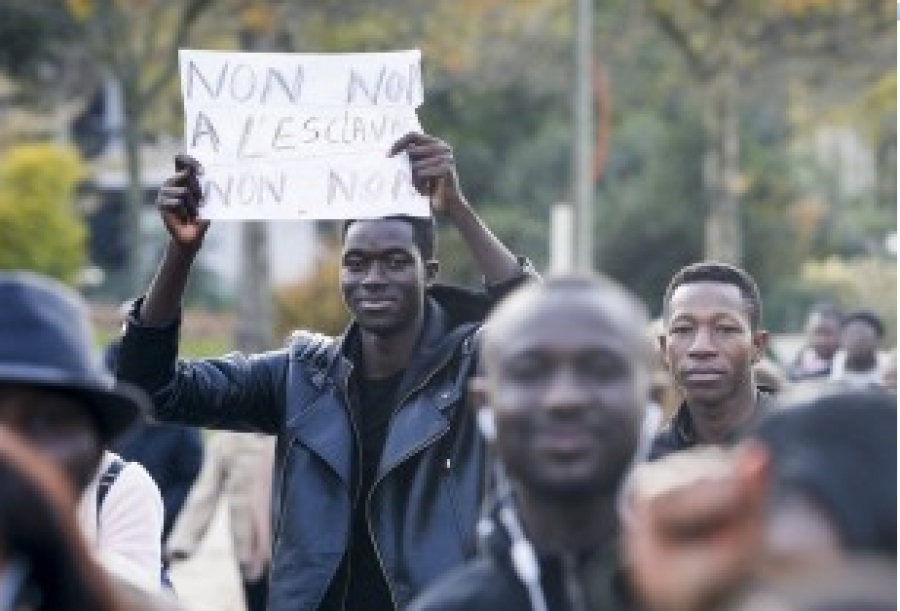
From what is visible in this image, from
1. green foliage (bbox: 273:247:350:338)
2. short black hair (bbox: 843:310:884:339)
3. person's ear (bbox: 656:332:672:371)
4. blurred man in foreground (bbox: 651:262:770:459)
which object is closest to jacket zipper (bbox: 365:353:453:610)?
blurred man in foreground (bbox: 651:262:770:459)

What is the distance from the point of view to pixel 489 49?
114 feet

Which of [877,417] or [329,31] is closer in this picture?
[877,417]

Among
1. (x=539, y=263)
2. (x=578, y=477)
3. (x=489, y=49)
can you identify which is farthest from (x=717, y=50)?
(x=578, y=477)

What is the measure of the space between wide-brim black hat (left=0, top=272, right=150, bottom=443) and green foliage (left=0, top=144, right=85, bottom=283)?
3187 cm

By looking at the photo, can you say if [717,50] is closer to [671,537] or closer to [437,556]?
[437,556]

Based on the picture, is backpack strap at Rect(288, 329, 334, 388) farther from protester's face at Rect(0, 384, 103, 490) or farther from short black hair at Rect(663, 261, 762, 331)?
protester's face at Rect(0, 384, 103, 490)

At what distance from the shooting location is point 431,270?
7.50 meters

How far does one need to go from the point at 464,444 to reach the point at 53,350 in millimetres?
2852

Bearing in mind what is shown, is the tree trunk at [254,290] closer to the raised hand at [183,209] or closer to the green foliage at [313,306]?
the green foliage at [313,306]

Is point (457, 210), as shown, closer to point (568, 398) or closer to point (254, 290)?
point (568, 398)

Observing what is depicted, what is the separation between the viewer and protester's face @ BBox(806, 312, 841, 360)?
59.2 feet

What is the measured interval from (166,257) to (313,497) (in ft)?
2.43

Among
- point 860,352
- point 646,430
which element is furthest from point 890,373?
point 646,430

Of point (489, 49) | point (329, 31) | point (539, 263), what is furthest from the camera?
point (539, 263)
